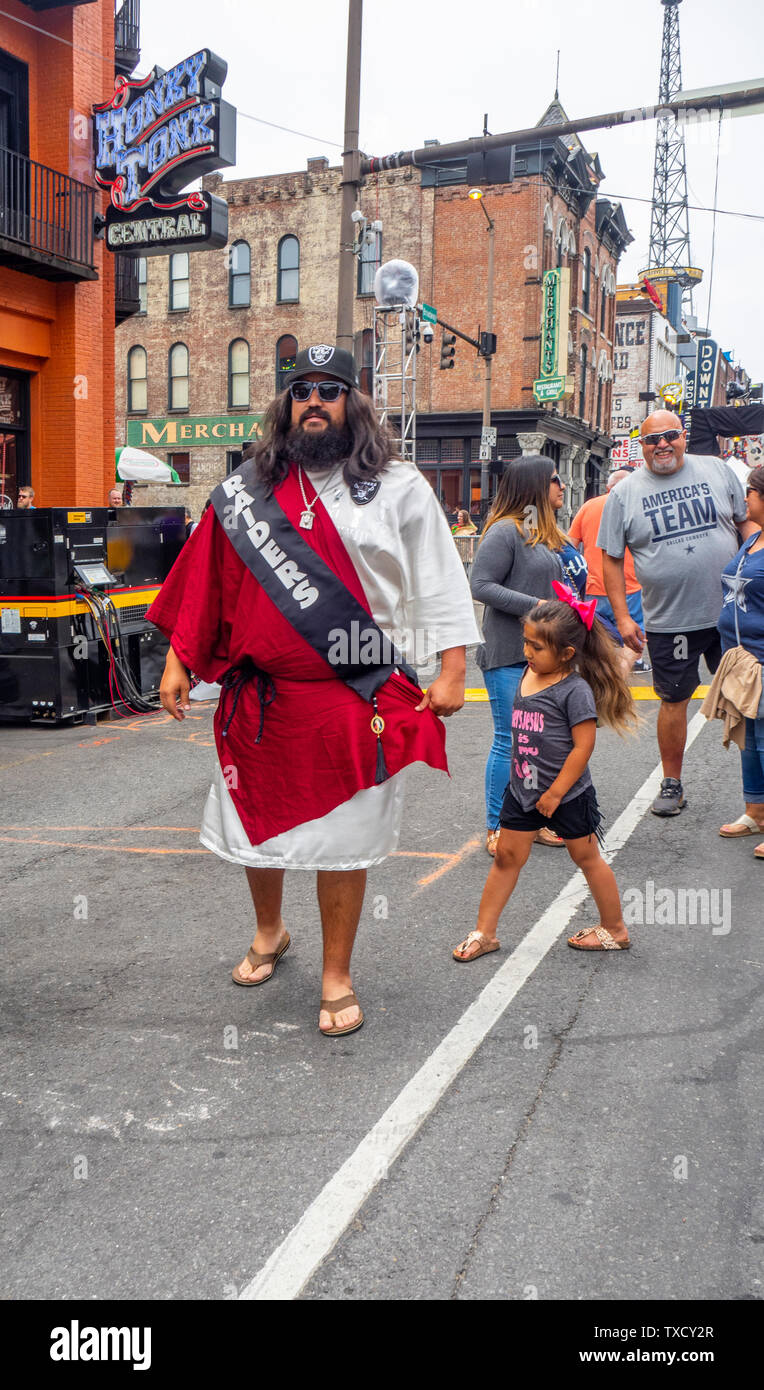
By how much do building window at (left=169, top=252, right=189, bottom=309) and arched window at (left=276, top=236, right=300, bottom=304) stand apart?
328cm

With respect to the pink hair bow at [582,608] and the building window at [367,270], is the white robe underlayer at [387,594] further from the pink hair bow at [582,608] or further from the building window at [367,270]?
the building window at [367,270]

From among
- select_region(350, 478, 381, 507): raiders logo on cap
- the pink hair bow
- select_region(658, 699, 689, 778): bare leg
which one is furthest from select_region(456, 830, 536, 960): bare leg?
select_region(658, 699, 689, 778): bare leg

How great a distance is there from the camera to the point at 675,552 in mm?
6102

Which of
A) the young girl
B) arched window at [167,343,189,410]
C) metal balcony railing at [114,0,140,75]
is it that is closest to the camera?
the young girl

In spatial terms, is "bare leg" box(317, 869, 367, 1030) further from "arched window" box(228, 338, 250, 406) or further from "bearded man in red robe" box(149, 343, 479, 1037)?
"arched window" box(228, 338, 250, 406)

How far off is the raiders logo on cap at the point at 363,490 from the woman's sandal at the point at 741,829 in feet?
10.2

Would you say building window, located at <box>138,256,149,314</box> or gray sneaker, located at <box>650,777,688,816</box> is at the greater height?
building window, located at <box>138,256,149,314</box>

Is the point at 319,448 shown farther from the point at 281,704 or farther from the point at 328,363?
the point at 281,704

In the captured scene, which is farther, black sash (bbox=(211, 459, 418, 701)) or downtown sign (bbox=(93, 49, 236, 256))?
downtown sign (bbox=(93, 49, 236, 256))

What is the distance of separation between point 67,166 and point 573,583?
11.6 m

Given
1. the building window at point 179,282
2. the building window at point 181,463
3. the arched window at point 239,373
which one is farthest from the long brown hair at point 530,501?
the building window at point 179,282

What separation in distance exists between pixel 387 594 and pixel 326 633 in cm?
24

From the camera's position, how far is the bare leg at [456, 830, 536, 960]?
13.3ft

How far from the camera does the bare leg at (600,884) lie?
4.07 meters
